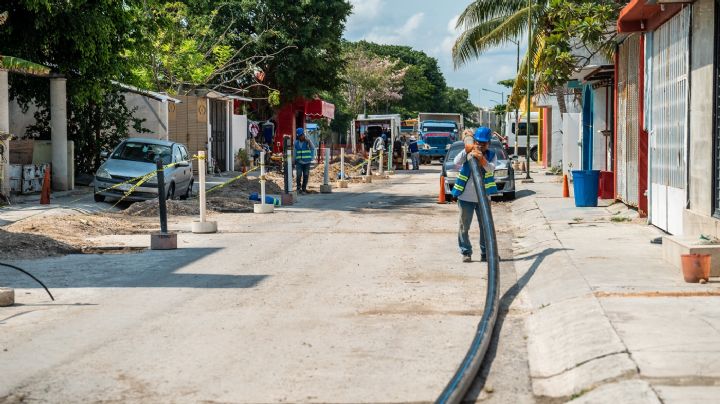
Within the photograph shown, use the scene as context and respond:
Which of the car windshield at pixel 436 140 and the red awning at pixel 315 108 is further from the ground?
the red awning at pixel 315 108

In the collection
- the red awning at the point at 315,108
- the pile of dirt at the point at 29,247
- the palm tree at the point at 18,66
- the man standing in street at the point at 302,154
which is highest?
the red awning at the point at 315,108

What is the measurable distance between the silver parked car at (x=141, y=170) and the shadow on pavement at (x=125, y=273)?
8.85m

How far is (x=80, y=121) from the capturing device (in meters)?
29.8

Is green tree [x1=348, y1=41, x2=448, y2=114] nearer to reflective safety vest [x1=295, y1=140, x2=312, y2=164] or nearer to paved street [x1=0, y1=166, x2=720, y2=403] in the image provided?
reflective safety vest [x1=295, y1=140, x2=312, y2=164]

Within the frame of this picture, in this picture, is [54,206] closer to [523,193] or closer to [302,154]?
[302,154]

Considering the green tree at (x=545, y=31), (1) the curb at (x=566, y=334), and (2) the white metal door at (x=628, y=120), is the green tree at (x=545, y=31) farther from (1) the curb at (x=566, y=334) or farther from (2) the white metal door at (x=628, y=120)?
(1) the curb at (x=566, y=334)

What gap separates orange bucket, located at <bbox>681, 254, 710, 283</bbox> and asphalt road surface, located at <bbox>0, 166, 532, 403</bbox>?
71.8 inches

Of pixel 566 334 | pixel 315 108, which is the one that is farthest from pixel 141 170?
pixel 315 108

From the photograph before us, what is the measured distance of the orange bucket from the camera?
10.5m

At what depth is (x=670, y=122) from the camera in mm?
16203

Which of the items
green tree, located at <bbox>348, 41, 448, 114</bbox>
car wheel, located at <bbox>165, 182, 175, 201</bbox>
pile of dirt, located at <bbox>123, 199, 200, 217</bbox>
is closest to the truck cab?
Result: car wheel, located at <bbox>165, 182, 175, 201</bbox>

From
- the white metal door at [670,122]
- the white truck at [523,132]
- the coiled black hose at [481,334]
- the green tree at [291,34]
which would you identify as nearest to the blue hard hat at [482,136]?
the coiled black hose at [481,334]

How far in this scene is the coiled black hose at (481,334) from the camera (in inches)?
255

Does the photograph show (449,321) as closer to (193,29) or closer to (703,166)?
(703,166)
